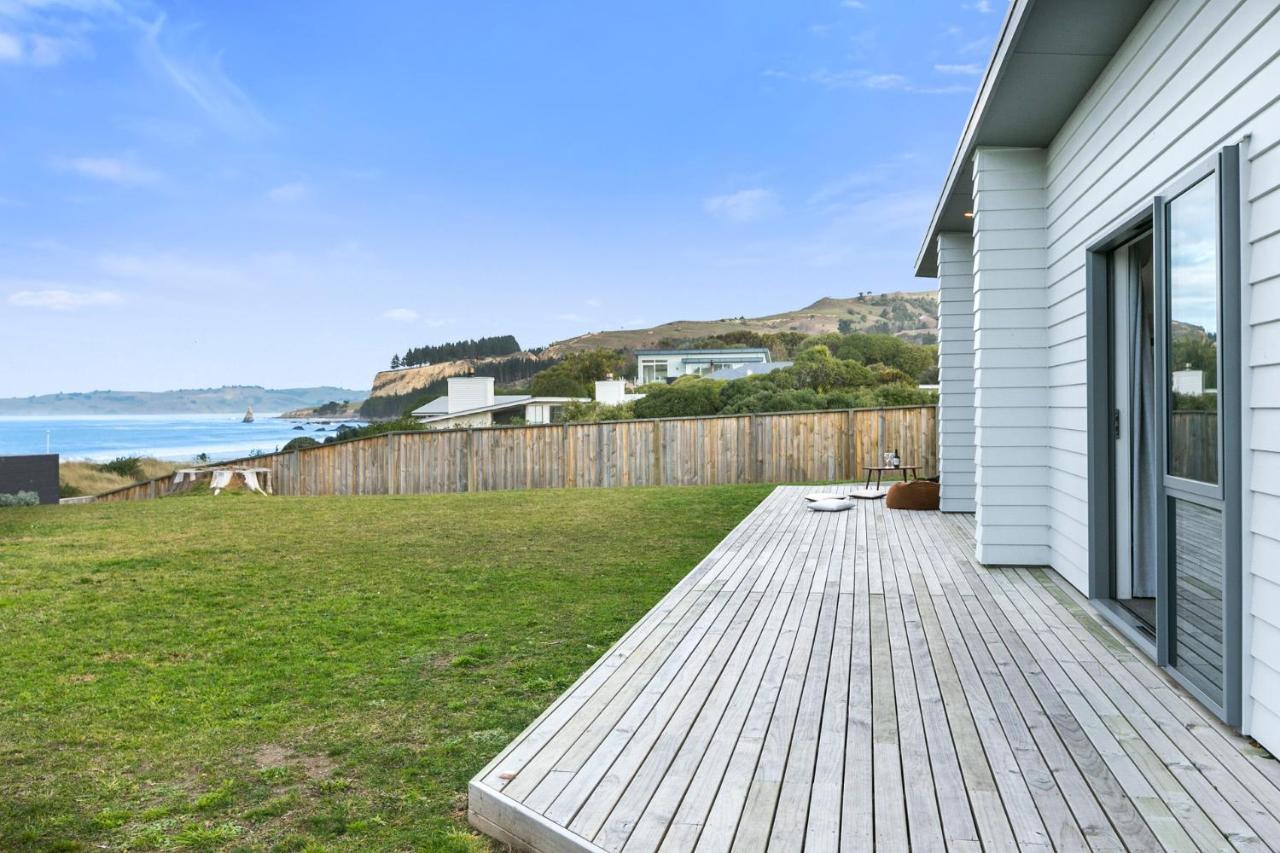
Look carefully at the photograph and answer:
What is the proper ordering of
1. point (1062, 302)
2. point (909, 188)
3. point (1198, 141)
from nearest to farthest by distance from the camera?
→ point (1198, 141), point (1062, 302), point (909, 188)

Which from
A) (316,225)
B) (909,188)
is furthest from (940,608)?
(909,188)

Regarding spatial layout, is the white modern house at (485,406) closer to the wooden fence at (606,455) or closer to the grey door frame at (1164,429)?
the wooden fence at (606,455)

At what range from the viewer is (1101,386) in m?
4.24

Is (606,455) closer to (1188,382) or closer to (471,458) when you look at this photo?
(471,458)

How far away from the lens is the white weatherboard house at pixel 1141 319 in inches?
100

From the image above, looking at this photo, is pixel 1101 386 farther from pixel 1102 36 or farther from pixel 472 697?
pixel 472 697

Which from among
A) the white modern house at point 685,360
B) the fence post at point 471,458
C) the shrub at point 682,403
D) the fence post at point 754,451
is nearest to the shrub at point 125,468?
the fence post at point 471,458

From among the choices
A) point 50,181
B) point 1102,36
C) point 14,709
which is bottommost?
point 14,709

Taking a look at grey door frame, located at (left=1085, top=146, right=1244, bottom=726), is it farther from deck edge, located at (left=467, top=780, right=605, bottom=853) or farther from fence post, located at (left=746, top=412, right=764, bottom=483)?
fence post, located at (left=746, top=412, right=764, bottom=483)

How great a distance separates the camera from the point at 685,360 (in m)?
50.3

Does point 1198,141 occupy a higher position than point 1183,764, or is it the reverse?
point 1198,141

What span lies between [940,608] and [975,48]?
1947 inches

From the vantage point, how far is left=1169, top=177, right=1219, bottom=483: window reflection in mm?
2762

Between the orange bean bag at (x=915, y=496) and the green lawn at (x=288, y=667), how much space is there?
1893 millimetres
